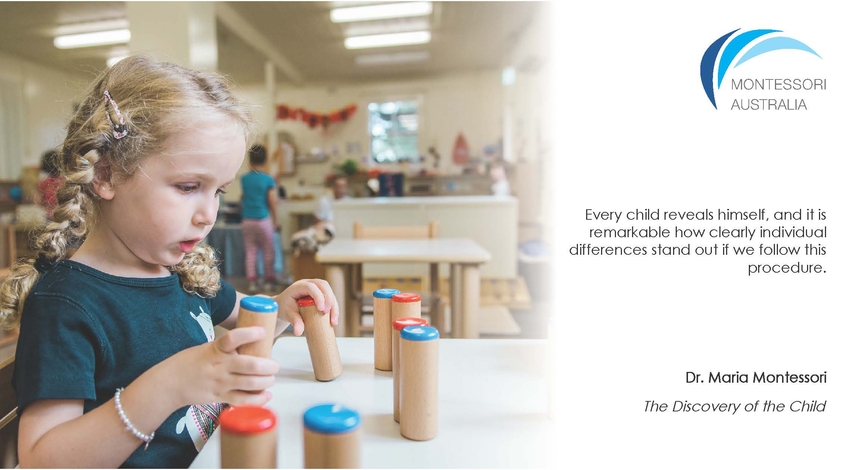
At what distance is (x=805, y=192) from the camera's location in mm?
495

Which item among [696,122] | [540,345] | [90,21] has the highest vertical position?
[90,21]

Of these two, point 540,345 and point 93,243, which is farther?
point 540,345

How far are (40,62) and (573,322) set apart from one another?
6.38 meters

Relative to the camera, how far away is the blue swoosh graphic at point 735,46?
0.52m

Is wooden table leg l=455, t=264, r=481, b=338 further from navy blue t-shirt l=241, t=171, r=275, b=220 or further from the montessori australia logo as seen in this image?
navy blue t-shirt l=241, t=171, r=275, b=220

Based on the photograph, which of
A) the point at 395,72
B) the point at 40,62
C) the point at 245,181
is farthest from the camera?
the point at 395,72

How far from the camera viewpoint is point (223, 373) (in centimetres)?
32

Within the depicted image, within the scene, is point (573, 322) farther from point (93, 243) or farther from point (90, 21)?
point (90, 21)

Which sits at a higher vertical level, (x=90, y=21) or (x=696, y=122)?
(x=90, y=21)

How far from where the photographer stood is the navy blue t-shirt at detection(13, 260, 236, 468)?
38cm

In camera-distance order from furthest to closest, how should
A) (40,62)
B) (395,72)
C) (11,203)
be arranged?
1. (395,72)
2. (40,62)
3. (11,203)

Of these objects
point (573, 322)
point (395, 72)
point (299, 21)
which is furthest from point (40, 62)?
point (573, 322)

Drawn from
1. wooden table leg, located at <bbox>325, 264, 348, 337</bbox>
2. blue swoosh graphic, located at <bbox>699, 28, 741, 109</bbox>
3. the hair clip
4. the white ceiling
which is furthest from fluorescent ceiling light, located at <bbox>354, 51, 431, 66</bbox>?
the hair clip

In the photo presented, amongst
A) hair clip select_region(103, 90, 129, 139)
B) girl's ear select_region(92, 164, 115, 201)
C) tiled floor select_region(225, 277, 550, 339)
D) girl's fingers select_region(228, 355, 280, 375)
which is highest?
hair clip select_region(103, 90, 129, 139)
